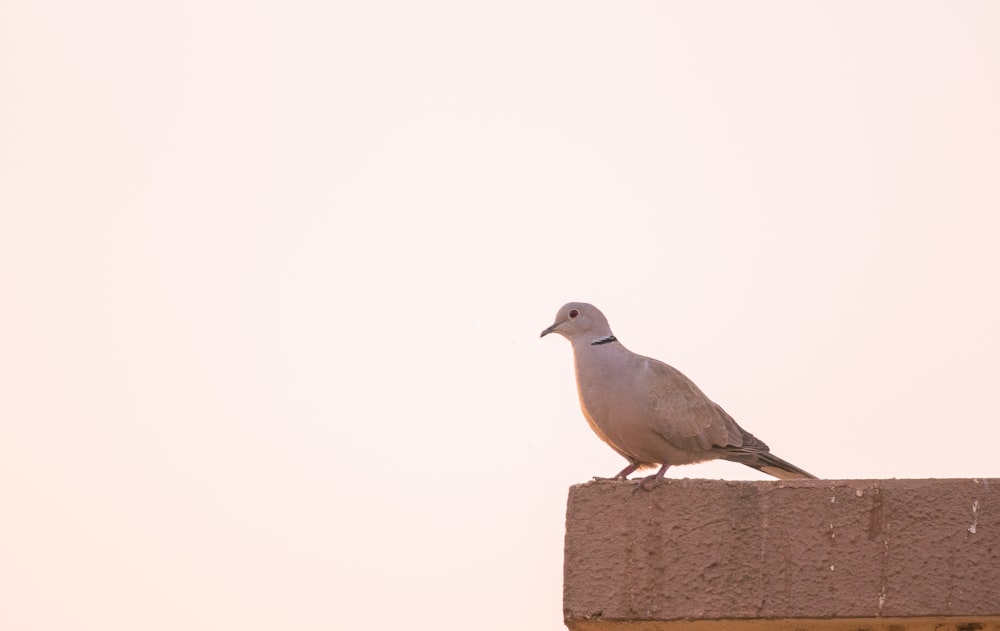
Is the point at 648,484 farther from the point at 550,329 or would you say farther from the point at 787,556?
the point at 550,329

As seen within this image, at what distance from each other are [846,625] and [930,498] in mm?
507

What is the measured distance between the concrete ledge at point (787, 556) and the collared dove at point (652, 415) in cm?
95

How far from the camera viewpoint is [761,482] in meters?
4.30

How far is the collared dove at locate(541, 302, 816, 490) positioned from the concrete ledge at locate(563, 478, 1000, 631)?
949mm

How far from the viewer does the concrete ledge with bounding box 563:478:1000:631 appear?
411 cm

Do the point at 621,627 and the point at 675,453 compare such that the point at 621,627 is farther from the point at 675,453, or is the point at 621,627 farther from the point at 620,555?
the point at 675,453

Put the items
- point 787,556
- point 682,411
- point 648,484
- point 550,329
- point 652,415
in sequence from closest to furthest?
point 787,556 < point 648,484 < point 652,415 < point 682,411 < point 550,329

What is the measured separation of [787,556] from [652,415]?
1238mm

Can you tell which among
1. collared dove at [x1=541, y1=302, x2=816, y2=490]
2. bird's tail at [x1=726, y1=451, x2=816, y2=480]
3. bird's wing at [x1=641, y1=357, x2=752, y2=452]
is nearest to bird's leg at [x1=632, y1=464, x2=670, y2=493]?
collared dove at [x1=541, y1=302, x2=816, y2=490]

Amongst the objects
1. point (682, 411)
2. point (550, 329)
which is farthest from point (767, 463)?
point (550, 329)

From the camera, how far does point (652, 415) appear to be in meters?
5.32

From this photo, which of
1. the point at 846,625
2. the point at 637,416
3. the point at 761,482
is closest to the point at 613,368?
the point at 637,416

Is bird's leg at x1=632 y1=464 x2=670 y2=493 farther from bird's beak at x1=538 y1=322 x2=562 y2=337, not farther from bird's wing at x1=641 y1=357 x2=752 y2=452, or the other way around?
bird's beak at x1=538 y1=322 x2=562 y2=337

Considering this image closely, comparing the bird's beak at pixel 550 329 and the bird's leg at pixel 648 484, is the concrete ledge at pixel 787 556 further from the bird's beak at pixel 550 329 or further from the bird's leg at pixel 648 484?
the bird's beak at pixel 550 329
